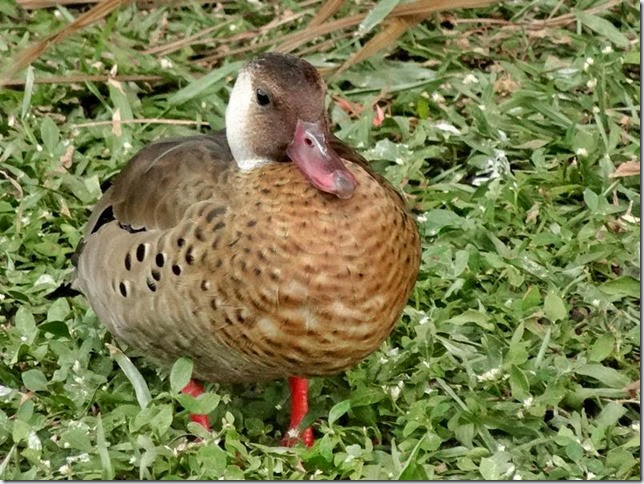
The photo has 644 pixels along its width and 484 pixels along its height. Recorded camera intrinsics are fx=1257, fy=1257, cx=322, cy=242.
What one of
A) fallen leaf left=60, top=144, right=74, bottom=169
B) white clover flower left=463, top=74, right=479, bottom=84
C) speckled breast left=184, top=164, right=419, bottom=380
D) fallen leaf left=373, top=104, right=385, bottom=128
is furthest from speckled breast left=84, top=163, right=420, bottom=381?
white clover flower left=463, top=74, right=479, bottom=84

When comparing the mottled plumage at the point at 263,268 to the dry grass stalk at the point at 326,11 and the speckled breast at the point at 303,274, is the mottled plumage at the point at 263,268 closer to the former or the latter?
the speckled breast at the point at 303,274

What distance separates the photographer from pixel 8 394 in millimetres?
3258

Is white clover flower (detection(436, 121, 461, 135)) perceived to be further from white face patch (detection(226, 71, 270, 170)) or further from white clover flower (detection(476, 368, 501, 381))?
white face patch (detection(226, 71, 270, 170))

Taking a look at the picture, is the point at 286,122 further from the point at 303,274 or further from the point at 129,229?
the point at 129,229

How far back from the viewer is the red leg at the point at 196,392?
3.12 m

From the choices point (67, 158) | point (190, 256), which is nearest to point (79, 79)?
point (67, 158)

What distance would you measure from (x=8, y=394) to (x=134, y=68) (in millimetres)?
1658

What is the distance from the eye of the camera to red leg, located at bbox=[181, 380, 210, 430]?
312cm

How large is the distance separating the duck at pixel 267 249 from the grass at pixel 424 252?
17cm

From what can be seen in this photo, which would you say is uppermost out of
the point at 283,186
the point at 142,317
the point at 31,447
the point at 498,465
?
the point at 283,186

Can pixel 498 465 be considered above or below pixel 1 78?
below

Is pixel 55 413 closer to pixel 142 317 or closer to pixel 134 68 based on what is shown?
pixel 142 317

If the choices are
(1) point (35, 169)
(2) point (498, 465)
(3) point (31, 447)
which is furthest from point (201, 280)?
(1) point (35, 169)

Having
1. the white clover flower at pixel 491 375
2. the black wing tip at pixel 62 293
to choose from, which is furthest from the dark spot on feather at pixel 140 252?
the white clover flower at pixel 491 375
